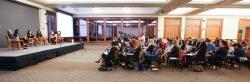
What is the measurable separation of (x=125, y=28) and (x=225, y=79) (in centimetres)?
1428

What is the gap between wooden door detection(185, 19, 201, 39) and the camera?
16344mm

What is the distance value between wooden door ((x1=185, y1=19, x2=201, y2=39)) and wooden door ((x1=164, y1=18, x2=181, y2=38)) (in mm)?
788

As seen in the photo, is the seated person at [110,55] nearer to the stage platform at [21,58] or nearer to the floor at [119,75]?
the floor at [119,75]

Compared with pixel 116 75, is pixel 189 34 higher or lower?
higher

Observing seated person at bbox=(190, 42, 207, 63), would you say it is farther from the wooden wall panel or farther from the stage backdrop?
the wooden wall panel

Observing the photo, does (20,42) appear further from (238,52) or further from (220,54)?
(238,52)

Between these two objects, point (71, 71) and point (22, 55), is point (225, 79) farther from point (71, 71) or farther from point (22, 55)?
point (22, 55)

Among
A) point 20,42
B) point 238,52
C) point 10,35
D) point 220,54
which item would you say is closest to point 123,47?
point 220,54

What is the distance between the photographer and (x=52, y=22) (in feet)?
42.6

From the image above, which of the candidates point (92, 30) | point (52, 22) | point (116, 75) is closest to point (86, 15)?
point (92, 30)

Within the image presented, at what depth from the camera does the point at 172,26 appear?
16.4 m

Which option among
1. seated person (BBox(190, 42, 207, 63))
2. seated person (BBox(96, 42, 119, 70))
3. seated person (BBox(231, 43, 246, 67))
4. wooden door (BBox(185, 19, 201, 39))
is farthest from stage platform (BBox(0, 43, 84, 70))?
wooden door (BBox(185, 19, 201, 39))

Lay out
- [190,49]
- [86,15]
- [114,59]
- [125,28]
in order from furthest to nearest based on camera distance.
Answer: [125,28], [86,15], [190,49], [114,59]

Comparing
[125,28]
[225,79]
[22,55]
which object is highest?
[125,28]
